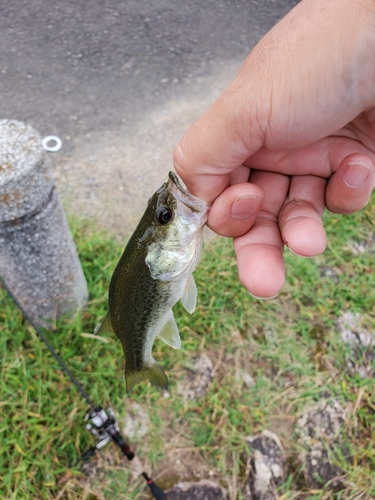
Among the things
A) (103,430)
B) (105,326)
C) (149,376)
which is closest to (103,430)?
(103,430)

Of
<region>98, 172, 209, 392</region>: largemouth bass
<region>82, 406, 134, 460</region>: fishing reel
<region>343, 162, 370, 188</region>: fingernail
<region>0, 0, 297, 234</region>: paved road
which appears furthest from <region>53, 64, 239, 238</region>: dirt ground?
<region>343, 162, 370, 188</region>: fingernail

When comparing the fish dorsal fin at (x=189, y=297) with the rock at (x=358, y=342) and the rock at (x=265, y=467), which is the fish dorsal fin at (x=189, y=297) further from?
the rock at (x=358, y=342)

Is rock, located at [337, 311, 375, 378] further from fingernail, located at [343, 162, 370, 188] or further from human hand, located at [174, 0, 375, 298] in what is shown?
fingernail, located at [343, 162, 370, 188]

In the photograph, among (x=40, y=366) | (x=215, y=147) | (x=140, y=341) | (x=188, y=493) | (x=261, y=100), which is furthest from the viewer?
(x=40, y=366)

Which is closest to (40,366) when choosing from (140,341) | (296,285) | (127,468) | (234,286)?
(127,468)

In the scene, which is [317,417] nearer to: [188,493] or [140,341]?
[188,493]

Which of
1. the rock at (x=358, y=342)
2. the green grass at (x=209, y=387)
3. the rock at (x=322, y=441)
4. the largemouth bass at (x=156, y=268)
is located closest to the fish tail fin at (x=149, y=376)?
the largemouth bass at (x=156, y=268)
